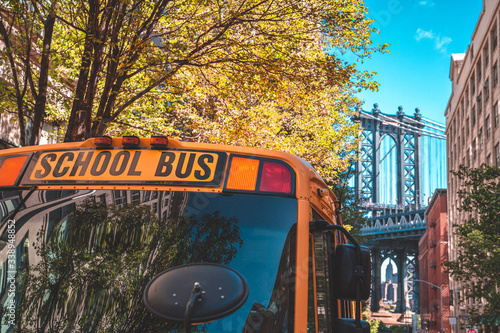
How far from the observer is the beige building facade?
1515 inches

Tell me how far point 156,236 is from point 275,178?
78 centimetres

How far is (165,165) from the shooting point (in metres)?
3.41

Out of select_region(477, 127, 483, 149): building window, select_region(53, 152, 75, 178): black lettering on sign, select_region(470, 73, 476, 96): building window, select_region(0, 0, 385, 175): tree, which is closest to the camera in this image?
select_region(53, 152, 75, 178): black lettering on sign

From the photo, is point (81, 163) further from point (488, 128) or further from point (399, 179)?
point (399, 179)

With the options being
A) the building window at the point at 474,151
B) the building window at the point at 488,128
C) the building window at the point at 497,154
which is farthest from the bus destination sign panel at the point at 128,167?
the building window at the point at 474,151

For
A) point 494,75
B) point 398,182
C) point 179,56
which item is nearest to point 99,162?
point 179,56

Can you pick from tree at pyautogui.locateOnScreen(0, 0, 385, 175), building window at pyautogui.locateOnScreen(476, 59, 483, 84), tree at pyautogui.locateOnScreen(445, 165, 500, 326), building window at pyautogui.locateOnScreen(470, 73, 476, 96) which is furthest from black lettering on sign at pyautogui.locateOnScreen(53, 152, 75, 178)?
building window at pyautogui.locateOnScreen(470, 73, 476, 96)

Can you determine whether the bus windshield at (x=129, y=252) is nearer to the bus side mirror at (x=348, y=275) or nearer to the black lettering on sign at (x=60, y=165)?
the black lettering on sign at (x=60, y=165)

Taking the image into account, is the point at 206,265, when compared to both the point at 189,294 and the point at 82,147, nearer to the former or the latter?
the point at 189,294

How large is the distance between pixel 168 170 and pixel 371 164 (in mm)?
117543

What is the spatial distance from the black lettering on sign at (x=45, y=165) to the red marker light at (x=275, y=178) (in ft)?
4.50

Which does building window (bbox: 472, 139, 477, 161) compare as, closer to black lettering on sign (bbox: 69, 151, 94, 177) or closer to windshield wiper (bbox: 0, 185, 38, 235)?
black lettering on sign (bbox: 69, 151, 94, 177)

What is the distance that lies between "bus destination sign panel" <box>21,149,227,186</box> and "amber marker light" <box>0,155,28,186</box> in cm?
8

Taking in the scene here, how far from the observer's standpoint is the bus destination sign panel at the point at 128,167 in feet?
11.0
